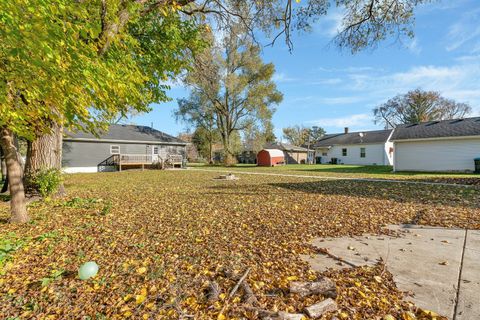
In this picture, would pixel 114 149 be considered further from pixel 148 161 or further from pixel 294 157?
pixel 294 157

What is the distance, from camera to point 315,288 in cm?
242

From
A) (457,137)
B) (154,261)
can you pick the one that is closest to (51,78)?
(154,261)

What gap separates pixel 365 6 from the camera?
7.17 metres

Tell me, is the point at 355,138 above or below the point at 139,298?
above

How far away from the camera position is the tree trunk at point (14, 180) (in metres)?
4.66

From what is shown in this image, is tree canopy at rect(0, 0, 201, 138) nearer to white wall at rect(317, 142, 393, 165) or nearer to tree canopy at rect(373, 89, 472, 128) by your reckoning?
white wall at rect(317, 142, 393, 165)

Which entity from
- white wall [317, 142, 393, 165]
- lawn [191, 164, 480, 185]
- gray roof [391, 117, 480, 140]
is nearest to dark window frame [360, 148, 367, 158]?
white wall [317, 142, 393, 165]

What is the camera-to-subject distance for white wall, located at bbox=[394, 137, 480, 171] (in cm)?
1652

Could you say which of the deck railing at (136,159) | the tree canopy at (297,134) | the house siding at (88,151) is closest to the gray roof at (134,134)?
the house siding at (88,151)

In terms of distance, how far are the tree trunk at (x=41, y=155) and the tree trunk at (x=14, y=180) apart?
262 cm

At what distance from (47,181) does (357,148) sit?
32840mm

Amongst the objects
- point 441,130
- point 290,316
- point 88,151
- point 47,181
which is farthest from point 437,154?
point 88,151

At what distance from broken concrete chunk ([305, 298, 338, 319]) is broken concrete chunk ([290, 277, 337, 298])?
0.46 ft

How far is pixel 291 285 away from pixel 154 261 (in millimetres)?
1707
